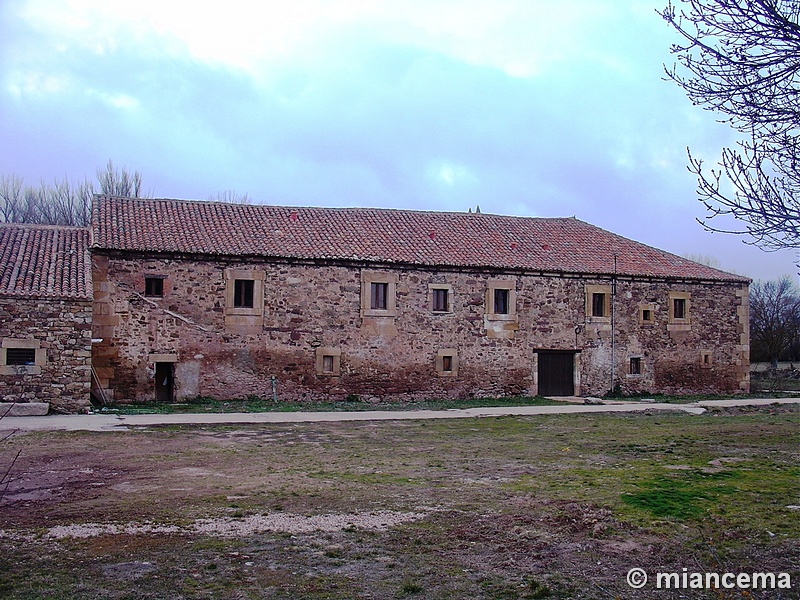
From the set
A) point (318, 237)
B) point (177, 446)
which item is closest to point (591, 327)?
point (318, 237)

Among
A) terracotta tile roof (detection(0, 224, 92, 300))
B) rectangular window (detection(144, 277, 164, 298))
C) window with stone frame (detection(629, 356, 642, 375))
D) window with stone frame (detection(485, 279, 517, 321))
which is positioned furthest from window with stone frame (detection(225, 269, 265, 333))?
window with stone frame (detection(629, 356, 642, 375))

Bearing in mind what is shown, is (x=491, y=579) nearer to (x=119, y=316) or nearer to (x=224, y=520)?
(x=224, y=520)

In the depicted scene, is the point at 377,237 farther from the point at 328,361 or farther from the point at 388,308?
the point at 328,361

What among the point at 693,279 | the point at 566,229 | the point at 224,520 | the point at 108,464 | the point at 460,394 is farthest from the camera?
the point at 566,229

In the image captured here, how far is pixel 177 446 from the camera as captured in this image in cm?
1220

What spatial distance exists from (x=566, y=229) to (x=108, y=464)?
20154 millimetres

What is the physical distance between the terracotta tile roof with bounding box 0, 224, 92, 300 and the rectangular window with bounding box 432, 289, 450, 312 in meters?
9.56

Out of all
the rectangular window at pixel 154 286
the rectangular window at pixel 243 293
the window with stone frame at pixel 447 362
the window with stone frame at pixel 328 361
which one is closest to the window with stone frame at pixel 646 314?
the window with stone frame at pixel 447 362

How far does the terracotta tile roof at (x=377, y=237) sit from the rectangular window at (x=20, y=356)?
4.04 metres

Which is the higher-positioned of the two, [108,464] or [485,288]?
[485,288]

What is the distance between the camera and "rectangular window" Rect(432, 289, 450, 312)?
75.2 feet

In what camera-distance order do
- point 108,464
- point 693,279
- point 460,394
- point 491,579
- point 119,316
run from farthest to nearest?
point 693,279 → point 460,394 → point 119,316 → point 108,464 → point 491,579

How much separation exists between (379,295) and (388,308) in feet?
1.52

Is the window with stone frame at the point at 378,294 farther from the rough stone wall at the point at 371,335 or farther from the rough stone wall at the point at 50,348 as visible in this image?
the rough stone wall at the point at 50,348
